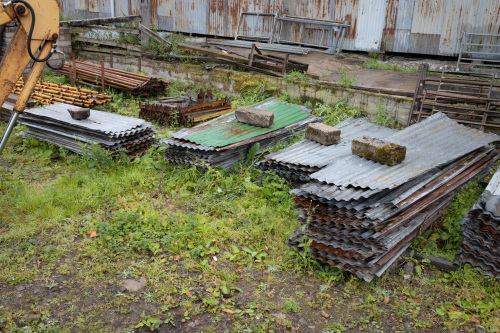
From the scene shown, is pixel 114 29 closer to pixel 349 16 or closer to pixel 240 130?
pixel 349 16

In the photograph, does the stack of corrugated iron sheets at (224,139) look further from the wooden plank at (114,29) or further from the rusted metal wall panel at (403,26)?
the wooden plank at (114,29)

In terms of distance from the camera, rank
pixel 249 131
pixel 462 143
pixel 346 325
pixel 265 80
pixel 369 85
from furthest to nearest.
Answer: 1. pixel 265 80
2. pixel 369 85
3. pixel 249 131
4. pixel 462 143
5. pixel 346 325

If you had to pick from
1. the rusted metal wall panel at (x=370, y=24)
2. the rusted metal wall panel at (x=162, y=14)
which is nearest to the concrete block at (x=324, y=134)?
the rusted metal wall panel at (x=370, y=24)

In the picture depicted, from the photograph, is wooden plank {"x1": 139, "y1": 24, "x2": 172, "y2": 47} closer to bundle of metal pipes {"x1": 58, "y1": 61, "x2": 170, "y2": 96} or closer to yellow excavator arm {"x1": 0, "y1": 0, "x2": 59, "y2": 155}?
bundle of metal pipes {"x1": 58, "y1": 61, "x2": 170, "y2": 96}

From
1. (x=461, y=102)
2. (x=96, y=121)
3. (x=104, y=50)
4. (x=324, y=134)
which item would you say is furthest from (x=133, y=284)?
(x=104, y=50)

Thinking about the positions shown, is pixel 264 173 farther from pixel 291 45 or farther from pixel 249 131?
pixel 291 45

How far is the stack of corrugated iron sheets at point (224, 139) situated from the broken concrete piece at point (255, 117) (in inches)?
3.6

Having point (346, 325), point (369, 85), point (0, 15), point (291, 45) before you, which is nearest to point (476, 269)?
point (346, 325)

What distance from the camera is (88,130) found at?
26.4ft

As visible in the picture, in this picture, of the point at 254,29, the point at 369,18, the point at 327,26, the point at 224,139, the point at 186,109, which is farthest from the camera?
the point at 254,29

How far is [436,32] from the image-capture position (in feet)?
40.9

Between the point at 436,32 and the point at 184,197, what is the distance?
971cm

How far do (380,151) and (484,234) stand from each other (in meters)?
1.71

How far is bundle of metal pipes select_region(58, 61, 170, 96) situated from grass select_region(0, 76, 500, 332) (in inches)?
176
